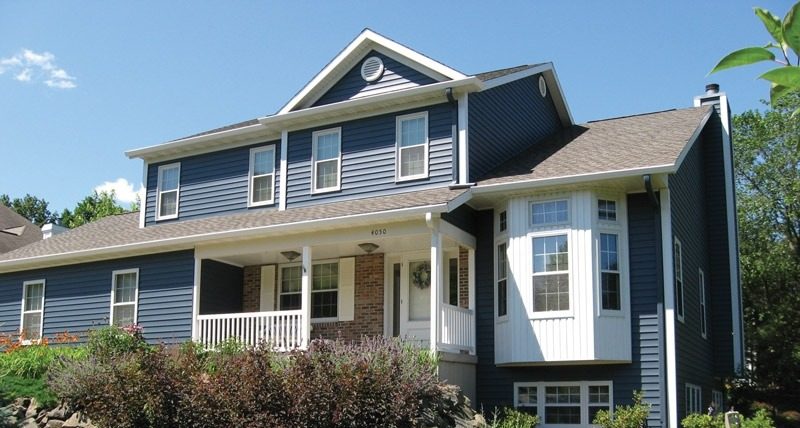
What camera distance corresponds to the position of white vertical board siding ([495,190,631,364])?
49.6 ft

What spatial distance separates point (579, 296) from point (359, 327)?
5361 millimetres

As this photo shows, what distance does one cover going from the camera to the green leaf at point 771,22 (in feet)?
6.52

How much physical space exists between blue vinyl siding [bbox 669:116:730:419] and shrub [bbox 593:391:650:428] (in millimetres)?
739

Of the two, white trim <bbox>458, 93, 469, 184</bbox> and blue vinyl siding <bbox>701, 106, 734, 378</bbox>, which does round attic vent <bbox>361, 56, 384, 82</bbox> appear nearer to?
white trim <bbox>458, 93, 469, 184</bbox>

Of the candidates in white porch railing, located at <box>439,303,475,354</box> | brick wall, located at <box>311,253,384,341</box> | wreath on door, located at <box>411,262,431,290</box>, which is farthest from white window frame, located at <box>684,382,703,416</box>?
brick wall, located at <box>311,253,384,341</box>

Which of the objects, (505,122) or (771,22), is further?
(505,122)

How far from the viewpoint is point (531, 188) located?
52.1 ft

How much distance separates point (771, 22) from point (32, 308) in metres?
23.0

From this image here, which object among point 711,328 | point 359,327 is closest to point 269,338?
point 359,327

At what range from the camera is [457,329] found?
52.0ft

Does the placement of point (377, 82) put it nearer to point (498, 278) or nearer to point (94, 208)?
point (498, 278)

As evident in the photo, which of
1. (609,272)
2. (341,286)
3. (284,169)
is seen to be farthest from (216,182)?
(609,272)

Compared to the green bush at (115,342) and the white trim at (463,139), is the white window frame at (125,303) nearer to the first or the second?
the green bush at (115,342)

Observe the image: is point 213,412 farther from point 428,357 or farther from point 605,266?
point 605,266
